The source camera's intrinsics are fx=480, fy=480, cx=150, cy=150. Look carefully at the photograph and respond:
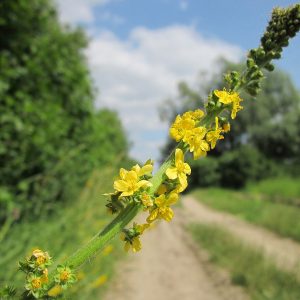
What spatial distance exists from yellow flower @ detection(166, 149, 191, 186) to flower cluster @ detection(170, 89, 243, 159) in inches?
1.4

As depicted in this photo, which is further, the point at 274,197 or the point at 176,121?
the point at 274,197

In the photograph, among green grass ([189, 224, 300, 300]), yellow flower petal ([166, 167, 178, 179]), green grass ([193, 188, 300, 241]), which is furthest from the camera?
green grass ([193, 188, 300, 241])

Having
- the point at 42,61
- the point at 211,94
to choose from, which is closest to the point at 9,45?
the point at 42,61

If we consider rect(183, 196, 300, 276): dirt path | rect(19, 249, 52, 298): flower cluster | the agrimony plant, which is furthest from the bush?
rect(19, 249, 52, 298): flower cluster

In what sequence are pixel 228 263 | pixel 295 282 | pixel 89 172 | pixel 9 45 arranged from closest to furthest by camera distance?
1. pixel 9 45
2. pixel 295 282
3. pixel 228 263
4. pixel 89 172

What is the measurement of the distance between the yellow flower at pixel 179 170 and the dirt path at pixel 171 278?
6.78m

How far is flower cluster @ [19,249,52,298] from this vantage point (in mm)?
1161

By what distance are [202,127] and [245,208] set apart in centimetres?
2088

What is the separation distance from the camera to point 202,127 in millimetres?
1312

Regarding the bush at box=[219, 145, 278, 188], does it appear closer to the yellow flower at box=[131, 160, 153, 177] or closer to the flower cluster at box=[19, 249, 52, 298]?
the yellow flower at box=[131, 160, 153, 177]

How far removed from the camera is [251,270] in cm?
895

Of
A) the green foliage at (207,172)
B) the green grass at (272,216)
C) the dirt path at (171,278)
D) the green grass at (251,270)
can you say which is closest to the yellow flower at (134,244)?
the green grass at (251,270)

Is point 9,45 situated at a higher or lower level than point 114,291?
higher

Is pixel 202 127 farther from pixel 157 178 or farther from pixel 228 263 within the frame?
pixel 228 263
